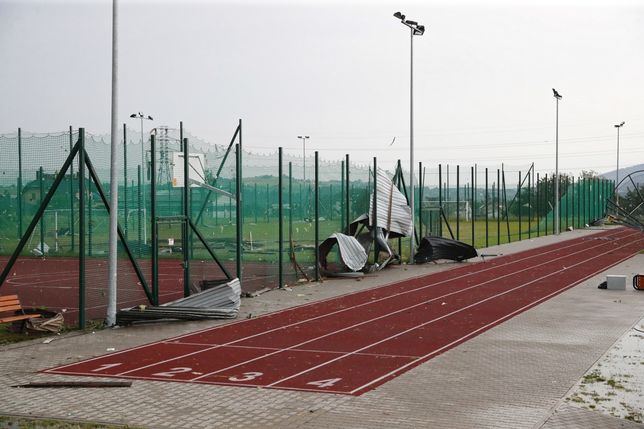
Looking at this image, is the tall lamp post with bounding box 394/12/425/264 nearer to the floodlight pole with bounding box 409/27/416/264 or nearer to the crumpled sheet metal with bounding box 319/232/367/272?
the floodlight pole with bounding box 409/27/416/264

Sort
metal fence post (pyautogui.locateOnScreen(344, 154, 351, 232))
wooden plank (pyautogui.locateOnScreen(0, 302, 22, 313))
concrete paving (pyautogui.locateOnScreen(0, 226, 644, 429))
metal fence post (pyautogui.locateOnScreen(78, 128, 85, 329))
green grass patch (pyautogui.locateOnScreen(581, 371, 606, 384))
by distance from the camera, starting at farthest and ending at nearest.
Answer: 1. metal fence post (pyautogui.locateOnScreen(344, 154, 351, 232))
2. metal fence post (pyautogui.locateOnScreen(78, 128, 85, 329))
3. wooden plank (pyautogui.locateOnScreen(0, 302, 22, 313))
4. green grass patch (pyautogui.locateOnScreen(581, 371, 606, 384))
5. concrete paving (pyautogui.locateOnScreen(0, 226, 644, 429))

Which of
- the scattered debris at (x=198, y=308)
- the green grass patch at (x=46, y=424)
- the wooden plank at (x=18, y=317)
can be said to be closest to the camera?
the green grass patch at (x=46, y=424)

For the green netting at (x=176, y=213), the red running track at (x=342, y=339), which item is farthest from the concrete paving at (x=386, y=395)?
the green netting at (x=176, y=213)

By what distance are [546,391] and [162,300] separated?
1086 cm

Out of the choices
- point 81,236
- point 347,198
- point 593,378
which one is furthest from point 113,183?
point 347,198

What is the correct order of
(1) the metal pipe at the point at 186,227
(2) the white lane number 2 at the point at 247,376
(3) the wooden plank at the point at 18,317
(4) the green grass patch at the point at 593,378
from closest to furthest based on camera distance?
(4) the green grass patch at the point at 593,378 < (2) the white lane number 2 at the point at 247,376 < (3) the wooden plank at the point at 18,317 < (1) the metal pipe at the point at 186,227

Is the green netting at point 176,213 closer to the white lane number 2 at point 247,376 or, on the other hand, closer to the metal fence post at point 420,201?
the metal fence post at point 420,201

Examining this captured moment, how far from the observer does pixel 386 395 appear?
9359 mm

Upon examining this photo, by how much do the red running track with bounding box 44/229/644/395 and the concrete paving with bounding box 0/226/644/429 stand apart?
0.42 m

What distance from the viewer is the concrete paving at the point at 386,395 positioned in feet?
27.3

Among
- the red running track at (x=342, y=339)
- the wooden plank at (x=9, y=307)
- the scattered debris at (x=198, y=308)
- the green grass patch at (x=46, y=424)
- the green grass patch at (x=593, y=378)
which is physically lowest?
the red running track at (x=342, y=339)

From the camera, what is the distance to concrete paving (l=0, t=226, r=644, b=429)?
8.31 meters

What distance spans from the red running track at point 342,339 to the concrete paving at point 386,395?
42 cm

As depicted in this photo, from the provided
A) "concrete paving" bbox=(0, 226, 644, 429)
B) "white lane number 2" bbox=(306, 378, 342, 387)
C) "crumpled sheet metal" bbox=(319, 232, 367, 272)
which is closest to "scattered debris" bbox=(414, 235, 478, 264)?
"crumpled sheet metal" bbox=(319, 232, 367, 272)
